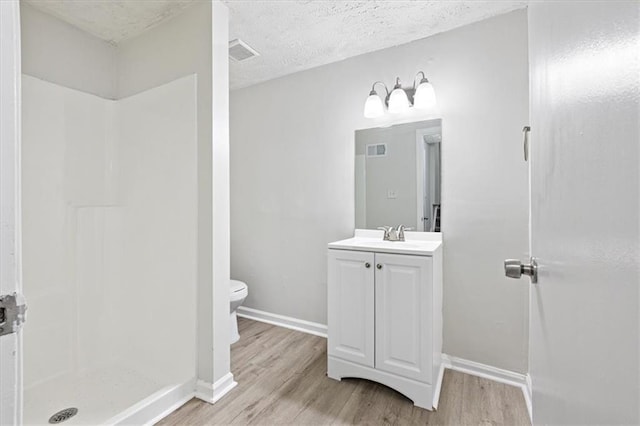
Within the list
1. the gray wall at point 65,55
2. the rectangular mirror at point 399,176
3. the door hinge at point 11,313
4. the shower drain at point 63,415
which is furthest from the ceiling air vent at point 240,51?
the shower drain at point 63,415

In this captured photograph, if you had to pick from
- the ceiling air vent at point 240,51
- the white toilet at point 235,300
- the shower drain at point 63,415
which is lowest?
the shower drain at point 63,415

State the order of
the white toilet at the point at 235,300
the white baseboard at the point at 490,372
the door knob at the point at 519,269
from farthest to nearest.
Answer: the white toilet at the point at 235,300, the white baseboard at the point at 490,372, the door knob at the point at 519,269

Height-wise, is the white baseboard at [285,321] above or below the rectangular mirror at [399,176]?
below

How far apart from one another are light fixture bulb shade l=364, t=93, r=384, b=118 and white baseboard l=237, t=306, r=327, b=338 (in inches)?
69.1

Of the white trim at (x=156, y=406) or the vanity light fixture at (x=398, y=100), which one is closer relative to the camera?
the white trim at (x=156, y=406)

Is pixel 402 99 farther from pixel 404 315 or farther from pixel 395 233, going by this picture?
pixel 404 315

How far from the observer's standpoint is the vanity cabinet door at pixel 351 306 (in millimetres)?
1745

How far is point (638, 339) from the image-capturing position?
267mm

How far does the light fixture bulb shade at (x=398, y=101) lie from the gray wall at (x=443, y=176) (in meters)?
0.18

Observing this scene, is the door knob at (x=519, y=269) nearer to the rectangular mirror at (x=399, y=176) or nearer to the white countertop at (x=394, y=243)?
the white countertop at (x=394, y=243)

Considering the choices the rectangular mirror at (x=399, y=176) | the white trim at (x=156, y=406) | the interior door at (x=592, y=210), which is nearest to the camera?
the interior door at (x=592, y=210)

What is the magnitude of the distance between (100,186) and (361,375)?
2.20 m

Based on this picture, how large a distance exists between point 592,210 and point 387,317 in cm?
146

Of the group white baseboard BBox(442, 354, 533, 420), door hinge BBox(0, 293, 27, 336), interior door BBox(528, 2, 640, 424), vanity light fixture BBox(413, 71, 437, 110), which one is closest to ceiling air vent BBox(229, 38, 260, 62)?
vanity light fixture BBox(413, 71, 437, 110)
